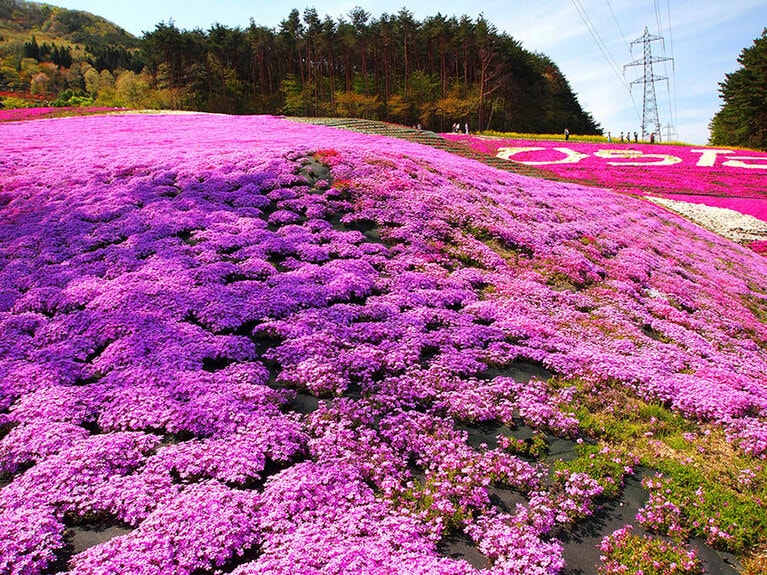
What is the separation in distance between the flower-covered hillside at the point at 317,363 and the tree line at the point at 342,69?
72879 mm

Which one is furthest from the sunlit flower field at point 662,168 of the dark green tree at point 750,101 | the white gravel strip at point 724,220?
the dark green tree at point 750,101

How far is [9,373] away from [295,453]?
5885 mm

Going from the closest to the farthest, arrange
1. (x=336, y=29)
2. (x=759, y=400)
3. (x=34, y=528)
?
(x=34, y=528), (x=759, y=400), (x=336, y=29)

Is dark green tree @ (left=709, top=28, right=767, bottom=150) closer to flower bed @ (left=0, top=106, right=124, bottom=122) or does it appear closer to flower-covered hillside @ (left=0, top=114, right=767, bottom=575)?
flower-covered hillside @ (left=0, top=114, right=767, bottom=575)

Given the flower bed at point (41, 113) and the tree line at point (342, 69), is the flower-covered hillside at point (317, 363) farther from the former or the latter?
the tree line at point (342, 69)

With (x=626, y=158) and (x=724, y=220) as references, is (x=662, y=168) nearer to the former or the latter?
(x=626, y=158)

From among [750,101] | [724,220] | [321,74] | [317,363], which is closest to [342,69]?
[321,74]

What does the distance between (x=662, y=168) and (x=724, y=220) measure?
16.3 meters

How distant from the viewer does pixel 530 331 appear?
450 inches

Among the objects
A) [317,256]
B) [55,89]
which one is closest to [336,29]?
[55,89]

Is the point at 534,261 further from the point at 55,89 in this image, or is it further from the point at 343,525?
the point at 55,89

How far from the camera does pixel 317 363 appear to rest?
30.3 ft

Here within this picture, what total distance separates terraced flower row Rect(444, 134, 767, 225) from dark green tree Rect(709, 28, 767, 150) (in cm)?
1525

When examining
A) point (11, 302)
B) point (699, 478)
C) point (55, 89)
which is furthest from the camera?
point (55, 89)
